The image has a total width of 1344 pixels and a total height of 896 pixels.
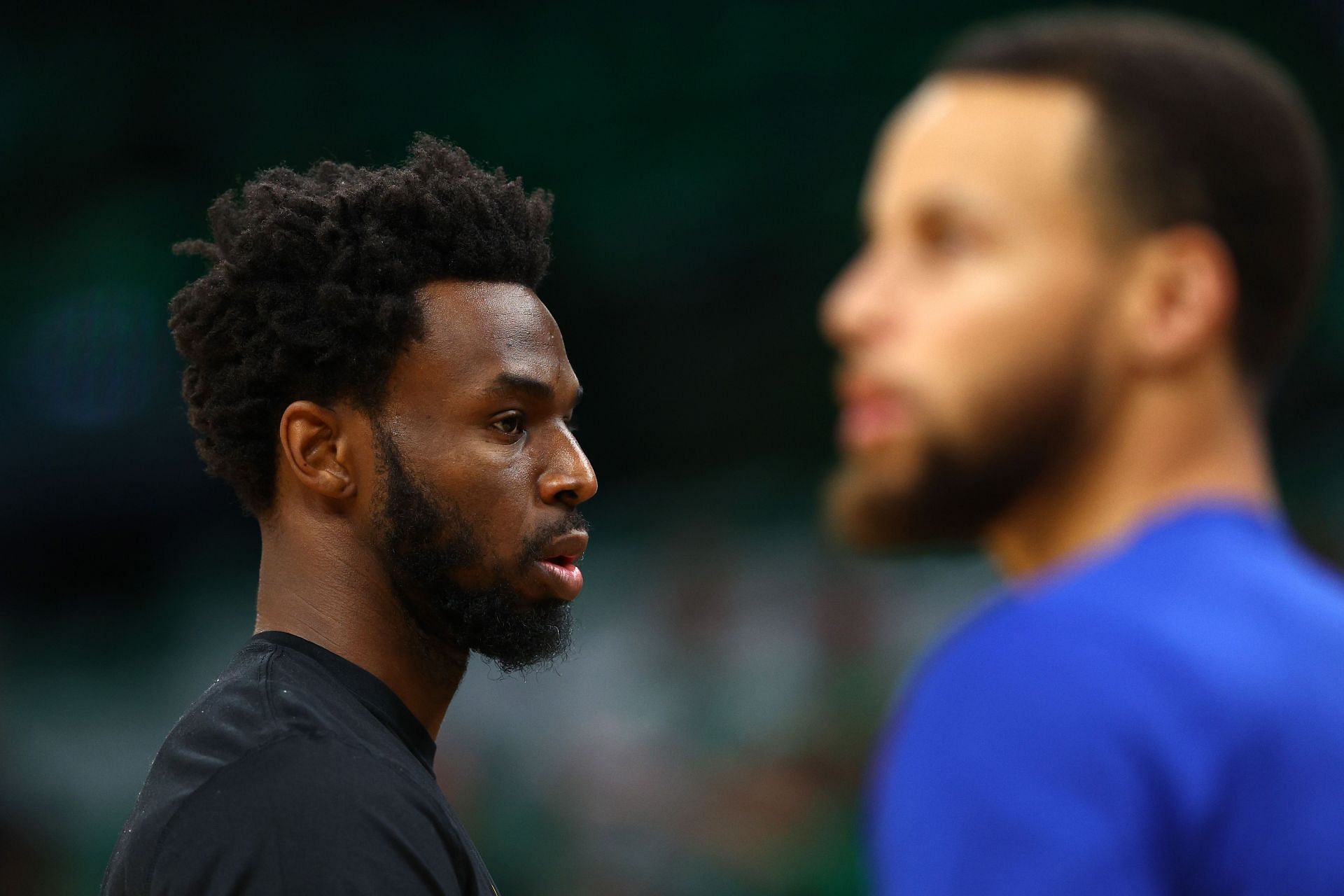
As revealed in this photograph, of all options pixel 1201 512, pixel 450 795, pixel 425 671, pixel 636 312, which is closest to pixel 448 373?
pixel 425 671

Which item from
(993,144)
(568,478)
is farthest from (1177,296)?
(568,478)

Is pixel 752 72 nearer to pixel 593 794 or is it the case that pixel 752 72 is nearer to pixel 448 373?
pixel 593 794

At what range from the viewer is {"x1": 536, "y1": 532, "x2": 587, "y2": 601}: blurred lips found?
7.47ft

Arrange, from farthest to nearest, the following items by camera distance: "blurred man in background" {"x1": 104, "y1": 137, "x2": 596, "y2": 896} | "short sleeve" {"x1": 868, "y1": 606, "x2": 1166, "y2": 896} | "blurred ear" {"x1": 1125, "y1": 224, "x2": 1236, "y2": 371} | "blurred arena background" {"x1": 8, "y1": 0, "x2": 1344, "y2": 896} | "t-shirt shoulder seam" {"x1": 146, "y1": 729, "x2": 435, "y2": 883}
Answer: "blurred arena background" {"x1": 8, "y1": 0, "x2": 1344, "y2": 896} → "blurred man in background" {"x1": 104, "y1": 137, "x2": 596, "y2": 896} → "t-shirt shoulder seam" {"x1": 146, "y1": 729, "x2": 435, "y2": 883} → "blurred ear" {"x1": 1125, "y1": 224, "x2": 1236, "y2": 371} → "short sleeve" {"x1": 868, "y1": 606, "x2": 1166, "y2": 896}

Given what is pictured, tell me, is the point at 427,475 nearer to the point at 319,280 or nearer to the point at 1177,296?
the point at 319,280

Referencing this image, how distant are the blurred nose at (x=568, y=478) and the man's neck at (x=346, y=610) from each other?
0.88 feet

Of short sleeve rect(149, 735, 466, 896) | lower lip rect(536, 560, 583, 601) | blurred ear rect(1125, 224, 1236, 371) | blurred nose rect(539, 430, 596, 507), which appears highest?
blurred ear rect(1125, 224, 1236, 371)

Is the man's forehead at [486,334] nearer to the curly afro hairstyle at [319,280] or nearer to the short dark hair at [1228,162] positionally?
the curly afro hairstyle at [319,280]

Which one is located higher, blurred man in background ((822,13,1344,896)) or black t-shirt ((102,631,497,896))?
blurred man in background ((822,13,1344,896))

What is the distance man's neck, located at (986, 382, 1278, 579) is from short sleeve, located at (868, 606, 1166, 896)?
0.20 metres

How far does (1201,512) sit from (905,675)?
787 cm

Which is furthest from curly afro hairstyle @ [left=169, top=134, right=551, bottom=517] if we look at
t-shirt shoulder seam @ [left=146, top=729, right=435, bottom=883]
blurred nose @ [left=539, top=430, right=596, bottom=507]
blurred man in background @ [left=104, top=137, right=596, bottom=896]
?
t-shirt shoulder seam @ [left=146, top=729, right=435, bottom=883]

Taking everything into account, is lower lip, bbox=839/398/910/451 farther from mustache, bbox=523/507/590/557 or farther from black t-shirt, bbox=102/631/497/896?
black t-shirt, bbox=102/631/497/896

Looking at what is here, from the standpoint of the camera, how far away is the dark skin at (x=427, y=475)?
2209 mm
